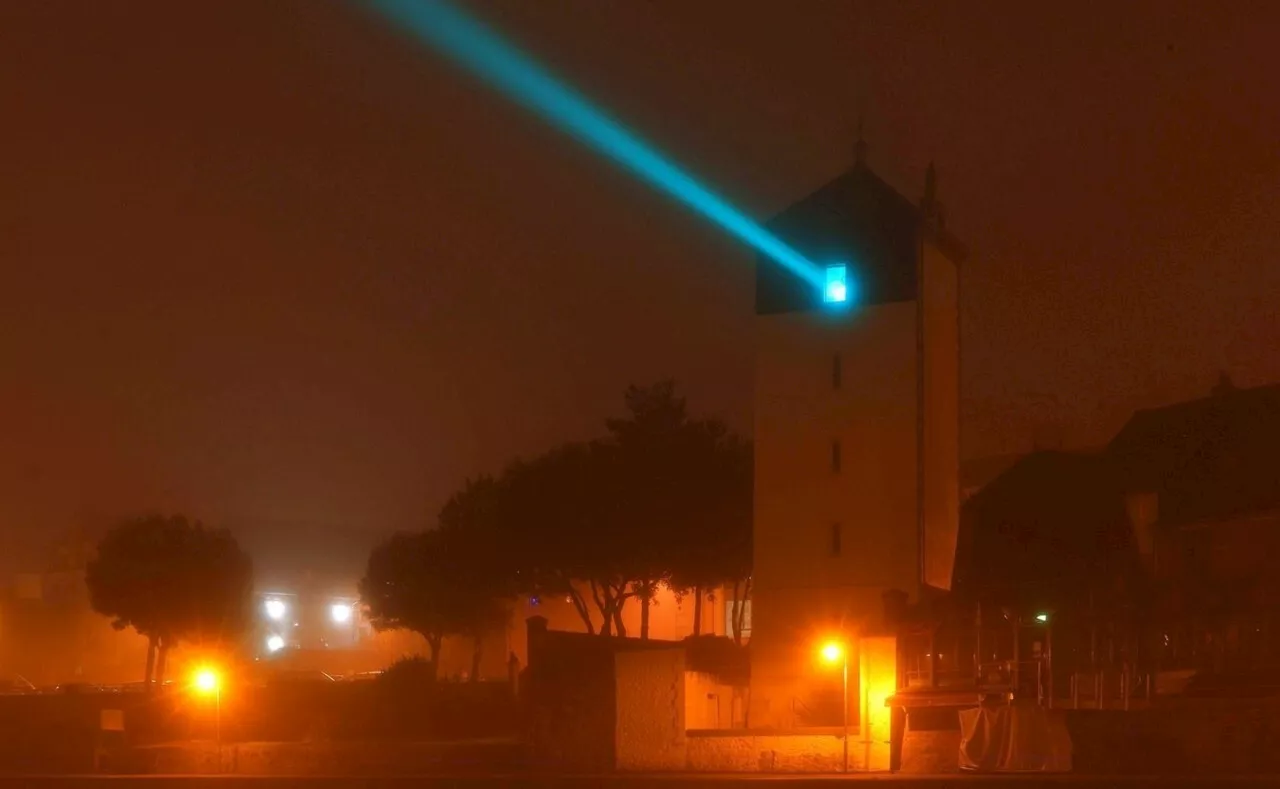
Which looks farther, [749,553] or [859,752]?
[749,553]

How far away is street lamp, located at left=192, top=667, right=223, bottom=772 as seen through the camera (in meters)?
37.1

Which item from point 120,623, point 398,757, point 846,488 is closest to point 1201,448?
point 846,488

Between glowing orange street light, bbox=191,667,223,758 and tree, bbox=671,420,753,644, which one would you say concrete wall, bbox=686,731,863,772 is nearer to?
glowing orange street light, bbox=191,667,223,758

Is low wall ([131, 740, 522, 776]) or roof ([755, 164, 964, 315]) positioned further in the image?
roof ([755, 164, 964, 315])

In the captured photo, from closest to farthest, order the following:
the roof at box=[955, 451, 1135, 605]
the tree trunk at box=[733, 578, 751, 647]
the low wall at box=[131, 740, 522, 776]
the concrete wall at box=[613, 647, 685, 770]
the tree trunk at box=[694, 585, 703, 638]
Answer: the concrete wall at box=[613, 647, 685, 770] < the low wall at box=[131, 740, 522, 776] < the roof at box=[955, 451, 1135, 605] < the tree trunk at box=[733, 578, 751, 647] < the tree trunk at box=[694, 585, 703, 638]

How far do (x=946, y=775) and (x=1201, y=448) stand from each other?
18.8m

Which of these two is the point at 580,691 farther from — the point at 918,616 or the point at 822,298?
the point at 822,298

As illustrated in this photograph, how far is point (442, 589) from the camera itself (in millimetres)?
60375

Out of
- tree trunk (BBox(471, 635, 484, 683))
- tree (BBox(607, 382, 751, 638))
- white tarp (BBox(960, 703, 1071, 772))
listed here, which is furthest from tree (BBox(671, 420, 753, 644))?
white tarp (BBox(960, 703, 1071, 772))

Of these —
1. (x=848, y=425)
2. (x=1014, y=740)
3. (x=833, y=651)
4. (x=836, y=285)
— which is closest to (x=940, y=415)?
(x=848, y=425)

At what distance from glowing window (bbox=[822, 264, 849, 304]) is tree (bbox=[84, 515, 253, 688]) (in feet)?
100

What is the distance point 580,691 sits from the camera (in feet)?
103

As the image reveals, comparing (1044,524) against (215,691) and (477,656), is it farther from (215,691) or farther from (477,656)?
(477,656)

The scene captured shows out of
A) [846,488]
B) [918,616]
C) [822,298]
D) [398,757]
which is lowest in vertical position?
[398,757]
